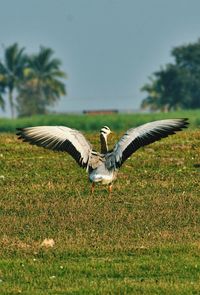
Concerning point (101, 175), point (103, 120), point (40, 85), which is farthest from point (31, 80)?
point (101, 175)

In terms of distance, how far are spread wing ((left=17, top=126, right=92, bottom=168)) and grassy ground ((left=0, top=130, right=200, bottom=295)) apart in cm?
102

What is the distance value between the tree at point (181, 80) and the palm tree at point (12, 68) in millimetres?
16861

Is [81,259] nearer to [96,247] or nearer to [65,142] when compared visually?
[96,247]

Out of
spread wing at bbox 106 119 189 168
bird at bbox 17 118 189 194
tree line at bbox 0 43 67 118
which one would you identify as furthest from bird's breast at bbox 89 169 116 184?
tree line at bbox 0 43 67 118

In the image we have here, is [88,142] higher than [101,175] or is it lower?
higher

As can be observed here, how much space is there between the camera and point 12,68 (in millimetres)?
130625

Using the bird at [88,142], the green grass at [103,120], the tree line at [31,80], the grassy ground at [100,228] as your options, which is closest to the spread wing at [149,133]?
the bird at [88,142]

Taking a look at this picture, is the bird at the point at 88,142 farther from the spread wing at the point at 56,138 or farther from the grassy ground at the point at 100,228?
the grassy ground at the point at 100,228

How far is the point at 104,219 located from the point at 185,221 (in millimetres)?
1328

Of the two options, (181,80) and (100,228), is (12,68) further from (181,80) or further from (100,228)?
(100,228)

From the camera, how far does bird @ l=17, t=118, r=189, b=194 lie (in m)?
20.5

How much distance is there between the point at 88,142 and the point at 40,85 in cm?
12091

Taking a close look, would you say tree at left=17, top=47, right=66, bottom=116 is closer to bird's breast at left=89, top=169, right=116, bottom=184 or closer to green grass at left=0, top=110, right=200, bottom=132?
green grass at left=0, top=110, right=200, bottom=132

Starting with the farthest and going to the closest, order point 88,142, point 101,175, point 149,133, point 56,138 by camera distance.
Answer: point 101,175 < point 88,142 < point 56,138 < point 149,133
